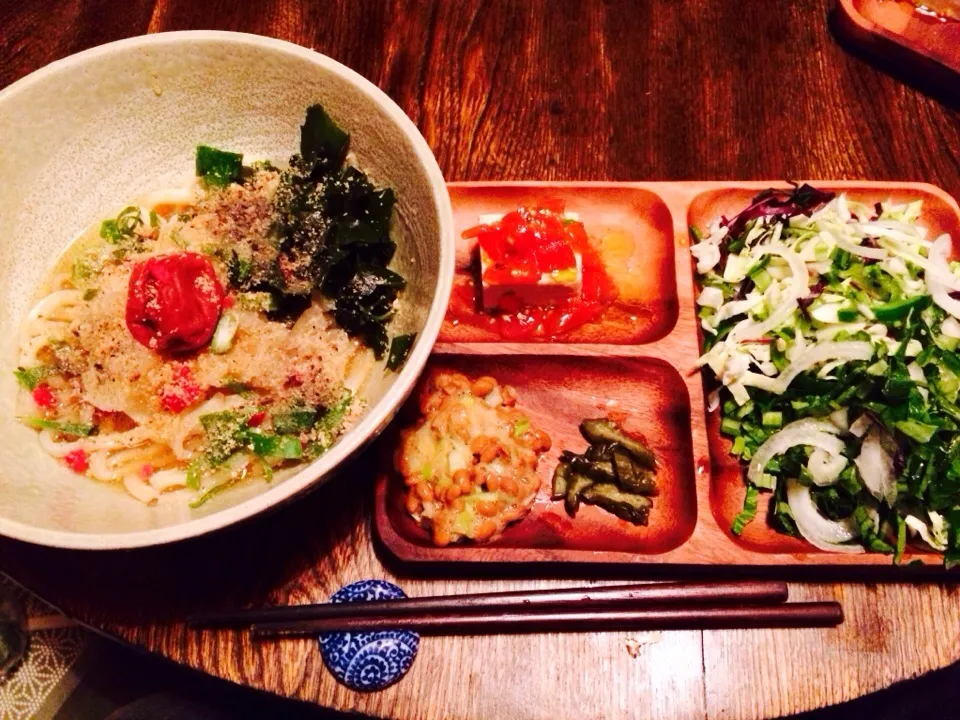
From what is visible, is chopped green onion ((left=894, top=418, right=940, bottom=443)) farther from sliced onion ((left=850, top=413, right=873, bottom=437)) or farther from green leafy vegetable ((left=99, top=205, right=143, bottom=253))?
green leafy vegetable ((left=99, top=205, right=143, bottom=253))

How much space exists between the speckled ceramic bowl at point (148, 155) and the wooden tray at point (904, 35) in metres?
1.79

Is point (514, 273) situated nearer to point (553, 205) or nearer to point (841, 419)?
point (553, 205)

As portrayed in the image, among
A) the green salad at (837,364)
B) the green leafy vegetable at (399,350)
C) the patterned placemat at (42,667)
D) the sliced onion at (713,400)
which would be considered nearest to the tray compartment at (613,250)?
the green salad at (837,364)

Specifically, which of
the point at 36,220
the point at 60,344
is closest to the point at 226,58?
the point at 36,220

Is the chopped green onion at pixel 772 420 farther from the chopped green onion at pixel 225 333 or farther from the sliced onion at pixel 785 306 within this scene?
the chopped green onion at pixel 225 333

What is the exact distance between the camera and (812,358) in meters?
1.93

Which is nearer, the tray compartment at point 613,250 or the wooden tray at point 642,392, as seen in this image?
the wooden tray at point 642,392

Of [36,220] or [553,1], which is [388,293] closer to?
[36,220]

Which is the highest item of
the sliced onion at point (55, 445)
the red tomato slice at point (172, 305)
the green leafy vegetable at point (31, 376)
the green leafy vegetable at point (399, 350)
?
the red tomato slice at point (172, 305)

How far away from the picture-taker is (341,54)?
2486 millimetres

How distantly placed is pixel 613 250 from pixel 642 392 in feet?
1.47

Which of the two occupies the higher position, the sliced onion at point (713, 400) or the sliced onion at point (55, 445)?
the sliced onion at point (55, 445)

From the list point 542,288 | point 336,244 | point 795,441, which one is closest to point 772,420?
point 795,441

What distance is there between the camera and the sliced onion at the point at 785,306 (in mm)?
2006
